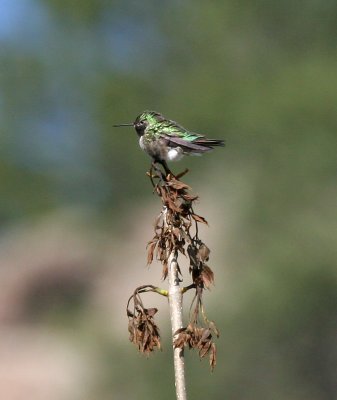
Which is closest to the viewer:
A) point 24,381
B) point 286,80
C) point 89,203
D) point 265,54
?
point 286,80

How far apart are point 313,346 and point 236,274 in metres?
1.20

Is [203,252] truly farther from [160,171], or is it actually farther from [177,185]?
[160,171]

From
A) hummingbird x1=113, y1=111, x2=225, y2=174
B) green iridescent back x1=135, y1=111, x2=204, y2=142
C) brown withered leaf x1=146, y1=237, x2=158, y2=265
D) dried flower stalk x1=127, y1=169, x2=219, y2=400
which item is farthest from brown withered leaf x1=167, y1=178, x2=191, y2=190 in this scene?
green iridescent back x1=135, y1=111, x2=204, y2=142

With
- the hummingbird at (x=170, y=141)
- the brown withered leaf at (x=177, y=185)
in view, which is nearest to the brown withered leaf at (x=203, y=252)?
the brown withered leaf at (x=177, y=185)

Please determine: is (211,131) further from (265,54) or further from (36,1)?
(36,1)

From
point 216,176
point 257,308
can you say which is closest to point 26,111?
point 216,176

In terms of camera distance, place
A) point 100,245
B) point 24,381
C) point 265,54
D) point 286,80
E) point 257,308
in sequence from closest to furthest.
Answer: point 257,308 < point 286,80 < point 265,54 < point 100,245 < point 24,381

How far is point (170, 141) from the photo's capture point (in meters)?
3.18

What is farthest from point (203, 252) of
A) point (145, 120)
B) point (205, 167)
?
point (205, 167)

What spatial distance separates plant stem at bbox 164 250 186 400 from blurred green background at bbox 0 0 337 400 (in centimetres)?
768

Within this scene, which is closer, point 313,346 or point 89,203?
point 313,346

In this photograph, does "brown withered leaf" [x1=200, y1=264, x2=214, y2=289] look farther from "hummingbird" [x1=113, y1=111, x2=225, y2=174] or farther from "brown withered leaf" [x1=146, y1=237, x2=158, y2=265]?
"hummingbird" [x1=113, y1=111, x2=225, y2=174]

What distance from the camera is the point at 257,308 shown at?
1128 cm

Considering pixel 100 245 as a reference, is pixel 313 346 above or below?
below
